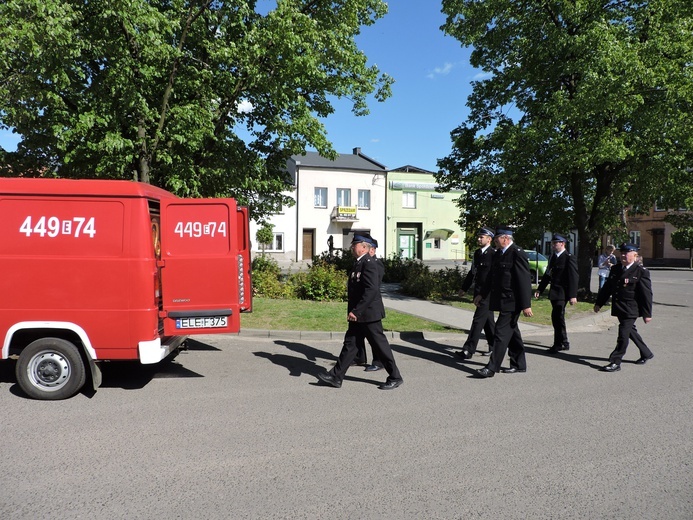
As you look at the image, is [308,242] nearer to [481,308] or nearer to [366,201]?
[366,201]

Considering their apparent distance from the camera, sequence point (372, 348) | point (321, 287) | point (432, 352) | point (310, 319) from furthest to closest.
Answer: point (321, 287) < point (310, 319) < point (432, 352) < point (372, 348)

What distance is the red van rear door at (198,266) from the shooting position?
5559 millimetres

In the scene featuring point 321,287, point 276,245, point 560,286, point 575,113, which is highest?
point 575,113

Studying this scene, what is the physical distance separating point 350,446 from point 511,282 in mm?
3512

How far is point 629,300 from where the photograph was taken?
7.05 m

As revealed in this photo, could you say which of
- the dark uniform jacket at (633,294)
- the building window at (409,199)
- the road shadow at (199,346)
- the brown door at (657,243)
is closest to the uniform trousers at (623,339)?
the dark uniform jacket at (633,294)

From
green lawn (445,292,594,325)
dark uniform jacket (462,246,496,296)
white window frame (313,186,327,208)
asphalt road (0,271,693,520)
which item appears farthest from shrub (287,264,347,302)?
white window frame (313,186,327,208)

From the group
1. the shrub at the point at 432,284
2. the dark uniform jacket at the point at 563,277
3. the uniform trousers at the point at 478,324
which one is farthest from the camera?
the shrub at the point at 432,284

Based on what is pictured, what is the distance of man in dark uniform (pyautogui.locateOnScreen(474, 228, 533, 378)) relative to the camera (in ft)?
21.0

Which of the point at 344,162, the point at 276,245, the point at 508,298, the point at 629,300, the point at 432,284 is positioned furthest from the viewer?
the point at 344,162

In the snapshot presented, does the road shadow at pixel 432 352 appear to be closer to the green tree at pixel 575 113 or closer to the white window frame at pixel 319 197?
the green tree at pixel 575 113

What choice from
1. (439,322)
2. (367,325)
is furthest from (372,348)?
(439,322)

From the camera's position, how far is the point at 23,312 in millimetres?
5117

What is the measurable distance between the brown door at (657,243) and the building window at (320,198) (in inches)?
1179
